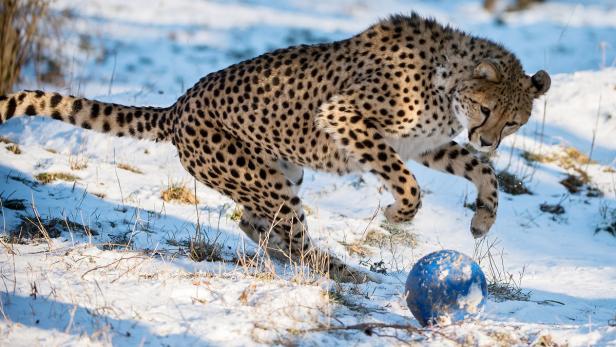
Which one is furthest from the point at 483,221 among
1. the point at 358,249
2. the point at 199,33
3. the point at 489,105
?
the point at 199,33

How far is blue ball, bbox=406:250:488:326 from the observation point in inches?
143

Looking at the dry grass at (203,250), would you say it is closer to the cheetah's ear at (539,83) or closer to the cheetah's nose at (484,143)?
the cheetah's nose at (484,143)

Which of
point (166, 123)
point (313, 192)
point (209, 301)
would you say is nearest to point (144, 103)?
point (313, 192)

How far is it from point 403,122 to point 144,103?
3507 millimetres

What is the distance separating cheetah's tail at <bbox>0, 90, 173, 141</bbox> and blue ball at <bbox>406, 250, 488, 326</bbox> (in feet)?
6.17

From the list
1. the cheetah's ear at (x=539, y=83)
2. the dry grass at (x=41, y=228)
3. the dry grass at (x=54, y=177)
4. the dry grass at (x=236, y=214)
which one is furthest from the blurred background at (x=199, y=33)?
→ the cheetah's ear at (x=539, y=83)

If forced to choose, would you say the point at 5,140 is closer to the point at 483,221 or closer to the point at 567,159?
the point at 483,221

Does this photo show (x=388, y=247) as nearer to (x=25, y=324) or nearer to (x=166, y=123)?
(x=166, y=123)

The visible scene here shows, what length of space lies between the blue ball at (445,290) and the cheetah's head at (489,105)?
917mm

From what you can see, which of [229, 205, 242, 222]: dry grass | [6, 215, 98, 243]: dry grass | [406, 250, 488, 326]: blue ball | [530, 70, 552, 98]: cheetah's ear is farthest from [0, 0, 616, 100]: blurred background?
[406, 250, 488, 326]: blue ball

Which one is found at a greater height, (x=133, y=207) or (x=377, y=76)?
(x=377, y=76)

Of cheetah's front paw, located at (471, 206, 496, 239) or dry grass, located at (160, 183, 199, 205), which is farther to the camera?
dry grass, located at (160, 183, 199, 205)

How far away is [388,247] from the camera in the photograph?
551 cm

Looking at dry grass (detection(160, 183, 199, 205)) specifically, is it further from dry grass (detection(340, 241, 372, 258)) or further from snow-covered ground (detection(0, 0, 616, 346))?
dry grass (detection(340, 241, 372, 258))
